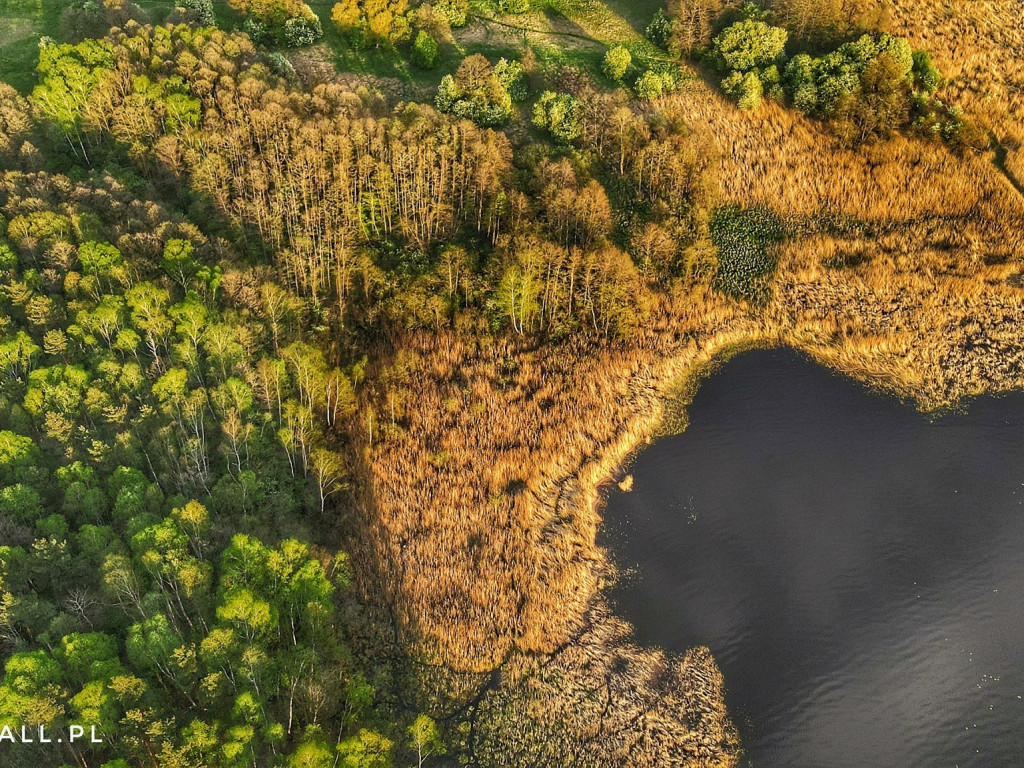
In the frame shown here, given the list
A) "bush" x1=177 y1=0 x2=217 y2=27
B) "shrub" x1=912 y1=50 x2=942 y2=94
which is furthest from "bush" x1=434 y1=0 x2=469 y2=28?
"shrub" x1=912 y1=50 x2=942 y2=94

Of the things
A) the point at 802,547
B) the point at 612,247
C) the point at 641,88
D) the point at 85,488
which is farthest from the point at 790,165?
the point at 85,488

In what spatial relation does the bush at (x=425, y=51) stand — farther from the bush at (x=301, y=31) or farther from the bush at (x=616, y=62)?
the bush at (x=616, y=62)

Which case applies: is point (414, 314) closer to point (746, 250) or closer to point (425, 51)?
point (746, 250)

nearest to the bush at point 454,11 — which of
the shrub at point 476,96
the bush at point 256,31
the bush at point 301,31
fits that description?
the bush at point 301,31

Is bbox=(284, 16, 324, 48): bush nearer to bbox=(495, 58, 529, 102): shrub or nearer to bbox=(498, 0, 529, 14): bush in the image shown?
→ bbox=(498, 0, 529, 14): bush

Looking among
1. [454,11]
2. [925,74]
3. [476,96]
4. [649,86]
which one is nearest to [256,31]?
[454,11]

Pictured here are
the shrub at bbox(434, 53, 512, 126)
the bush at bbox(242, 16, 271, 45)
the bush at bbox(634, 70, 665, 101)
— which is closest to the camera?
the shrub at bbox(434, 53, 512, 126)

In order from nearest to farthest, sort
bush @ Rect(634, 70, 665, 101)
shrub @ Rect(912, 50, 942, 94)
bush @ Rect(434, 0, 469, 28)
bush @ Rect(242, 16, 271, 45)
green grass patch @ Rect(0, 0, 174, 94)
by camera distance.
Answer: shrub @ Rect(912, 50, 942, 94)
green grass patch @ Rect(0, 0, 174, 94)
bush @ Rect(634, 70, 665, 101)
bush @ Rect(242, 16, 271, 45)
bush @ Rect(434, 0, 469, 28)
